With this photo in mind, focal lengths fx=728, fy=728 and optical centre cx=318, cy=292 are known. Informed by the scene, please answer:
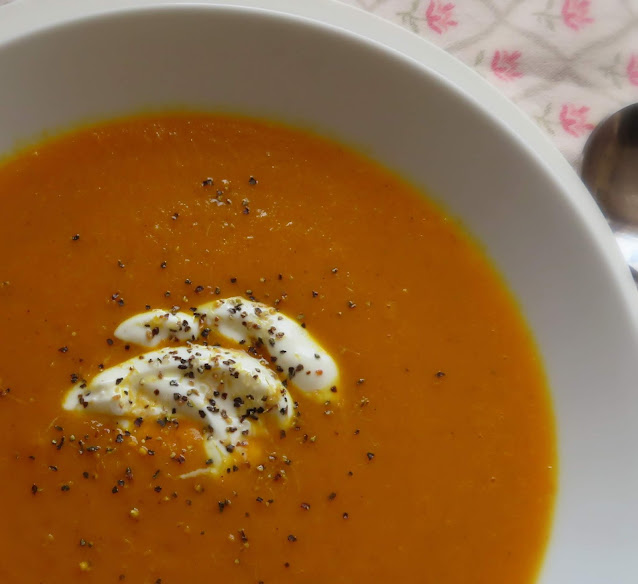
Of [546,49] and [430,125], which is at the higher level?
[546,49]

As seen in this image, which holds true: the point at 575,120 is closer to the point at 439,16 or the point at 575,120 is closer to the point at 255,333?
the point at 439,16

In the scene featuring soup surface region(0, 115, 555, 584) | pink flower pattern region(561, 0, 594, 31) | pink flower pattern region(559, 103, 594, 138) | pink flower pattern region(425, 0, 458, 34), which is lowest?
soup surface region(0, 115, 555, 584)

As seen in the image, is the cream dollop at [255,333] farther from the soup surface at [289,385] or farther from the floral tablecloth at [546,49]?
the floral tablecloth at [546,49]

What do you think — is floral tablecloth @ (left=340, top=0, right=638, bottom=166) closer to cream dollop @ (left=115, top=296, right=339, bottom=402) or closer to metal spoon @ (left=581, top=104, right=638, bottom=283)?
metal spoon @ (left=581, top=104, right=638, bottom=283)

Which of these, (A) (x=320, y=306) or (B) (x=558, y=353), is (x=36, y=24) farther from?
(B) (x=558, y=353)

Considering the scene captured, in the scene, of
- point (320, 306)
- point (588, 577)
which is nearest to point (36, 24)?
point (320, 306)

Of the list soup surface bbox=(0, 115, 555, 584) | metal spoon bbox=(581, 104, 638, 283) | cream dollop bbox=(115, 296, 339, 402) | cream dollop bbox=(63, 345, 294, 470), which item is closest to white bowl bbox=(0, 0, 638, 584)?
soup surface bbox=(0, 115, 555, 584)

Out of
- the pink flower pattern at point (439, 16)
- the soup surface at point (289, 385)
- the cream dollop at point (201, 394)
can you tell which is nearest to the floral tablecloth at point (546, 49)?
the pink flower pattern at point (439, 16)

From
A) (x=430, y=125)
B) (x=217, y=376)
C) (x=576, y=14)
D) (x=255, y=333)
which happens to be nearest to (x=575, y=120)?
(x=576, y=14)
